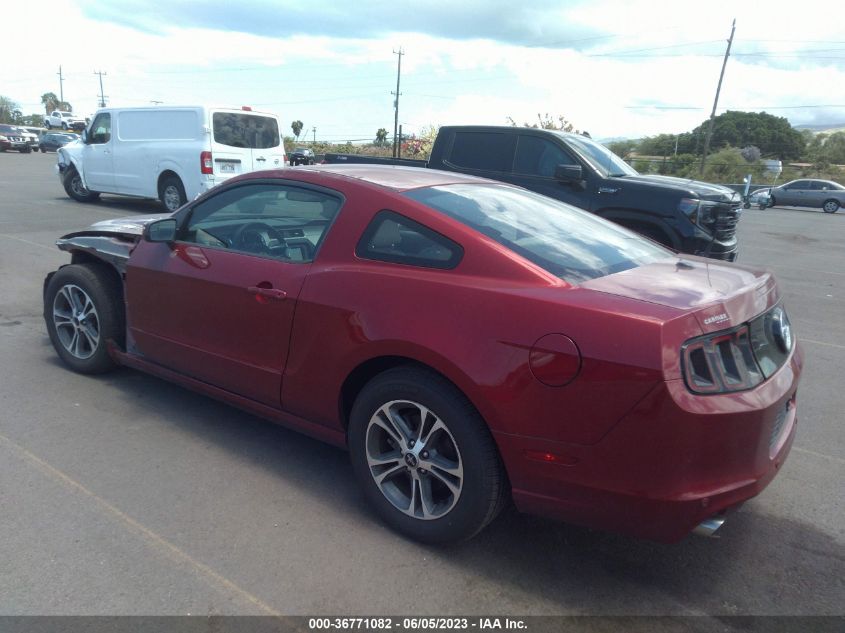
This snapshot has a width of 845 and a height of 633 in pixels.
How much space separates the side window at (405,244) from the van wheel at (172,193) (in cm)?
1103

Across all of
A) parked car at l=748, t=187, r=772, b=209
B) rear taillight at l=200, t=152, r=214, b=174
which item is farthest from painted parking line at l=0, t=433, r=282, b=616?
parked car at l=748, t=187, r=772, b=209

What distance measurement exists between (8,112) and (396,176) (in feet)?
361

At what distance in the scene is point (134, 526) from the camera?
3.12 meters

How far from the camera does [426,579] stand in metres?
2.84

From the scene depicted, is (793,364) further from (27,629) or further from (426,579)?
(27,629)

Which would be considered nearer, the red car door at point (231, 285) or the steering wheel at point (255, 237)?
the red car door at point (231, 285)

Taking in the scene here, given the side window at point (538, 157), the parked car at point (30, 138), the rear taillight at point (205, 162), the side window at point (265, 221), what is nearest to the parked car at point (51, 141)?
the parked car at point (30, 138)

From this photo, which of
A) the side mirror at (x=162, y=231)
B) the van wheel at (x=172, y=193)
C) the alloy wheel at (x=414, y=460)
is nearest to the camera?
the alloy wheel at (x=414, y=460)

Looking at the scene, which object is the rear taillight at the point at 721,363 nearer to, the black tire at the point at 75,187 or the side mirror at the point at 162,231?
the side mirror at the point at 162,231

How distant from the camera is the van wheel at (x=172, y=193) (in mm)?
13382

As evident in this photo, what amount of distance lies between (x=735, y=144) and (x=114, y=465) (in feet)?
246

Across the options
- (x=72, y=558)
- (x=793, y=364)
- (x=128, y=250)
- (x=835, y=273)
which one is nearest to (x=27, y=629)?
(x=72, y=558)

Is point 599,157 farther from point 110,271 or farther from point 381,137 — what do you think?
point 381,137

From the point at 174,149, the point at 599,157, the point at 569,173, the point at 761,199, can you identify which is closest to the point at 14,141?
the point at 174,149
